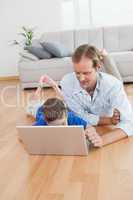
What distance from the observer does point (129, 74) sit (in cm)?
438

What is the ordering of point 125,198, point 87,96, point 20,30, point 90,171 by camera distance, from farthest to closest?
point 20,30 < point 87,96 < point 90,171 < point 125,198

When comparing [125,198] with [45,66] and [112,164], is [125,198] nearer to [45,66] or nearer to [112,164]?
[112,164]

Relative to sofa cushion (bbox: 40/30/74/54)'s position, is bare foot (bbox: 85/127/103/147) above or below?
below

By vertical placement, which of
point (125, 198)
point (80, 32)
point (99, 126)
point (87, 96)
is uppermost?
point (80, 32)

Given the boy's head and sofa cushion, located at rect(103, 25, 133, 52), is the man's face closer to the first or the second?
the boy's head

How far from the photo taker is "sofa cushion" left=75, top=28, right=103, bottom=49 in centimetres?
496

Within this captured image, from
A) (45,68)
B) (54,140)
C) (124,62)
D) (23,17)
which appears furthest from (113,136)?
(23,17)

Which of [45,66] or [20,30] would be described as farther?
[20,30]

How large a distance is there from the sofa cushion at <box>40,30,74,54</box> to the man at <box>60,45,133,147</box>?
2805 mm

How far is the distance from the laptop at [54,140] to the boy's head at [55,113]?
0.38 ft

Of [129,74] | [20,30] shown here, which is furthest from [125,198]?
[20,30]

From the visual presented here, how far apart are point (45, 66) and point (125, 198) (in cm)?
328

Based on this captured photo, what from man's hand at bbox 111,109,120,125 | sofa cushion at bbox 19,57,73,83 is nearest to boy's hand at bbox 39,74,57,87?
man's hand at bbox 111,109,120,125

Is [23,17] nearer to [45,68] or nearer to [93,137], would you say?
[45,68]
